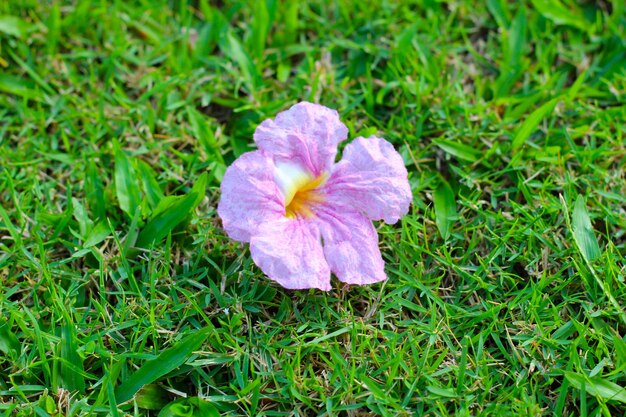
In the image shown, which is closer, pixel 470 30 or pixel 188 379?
pixel 188 379

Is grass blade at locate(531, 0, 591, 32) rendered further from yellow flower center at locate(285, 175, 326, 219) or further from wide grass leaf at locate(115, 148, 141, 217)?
wide grass leaf at locate(115, 148, 141, 217)

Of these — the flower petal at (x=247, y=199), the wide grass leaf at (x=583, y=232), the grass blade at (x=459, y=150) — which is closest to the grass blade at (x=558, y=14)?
the grass blade at (x=459, y=150)

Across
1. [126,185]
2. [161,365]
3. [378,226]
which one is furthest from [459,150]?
[161,365]

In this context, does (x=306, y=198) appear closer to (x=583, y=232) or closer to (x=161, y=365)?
(x=161, y=365)

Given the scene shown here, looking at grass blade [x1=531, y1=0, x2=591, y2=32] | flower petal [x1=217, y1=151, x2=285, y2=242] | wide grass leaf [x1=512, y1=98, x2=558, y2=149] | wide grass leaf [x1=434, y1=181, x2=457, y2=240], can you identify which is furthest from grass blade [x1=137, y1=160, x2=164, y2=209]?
grass blade [x1=531, y1=0, x2=591, y2=32]

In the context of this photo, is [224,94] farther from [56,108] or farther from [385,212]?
[385,212]

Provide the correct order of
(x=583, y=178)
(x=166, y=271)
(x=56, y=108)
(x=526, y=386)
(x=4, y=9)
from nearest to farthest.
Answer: (x=526, y=386) → (x=166, y=271) → (x=583, y=178) → (x=56, y=108) → (x=4, y=9)

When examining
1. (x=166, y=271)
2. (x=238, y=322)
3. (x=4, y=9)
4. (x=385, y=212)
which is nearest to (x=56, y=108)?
(x=4, y=9)
